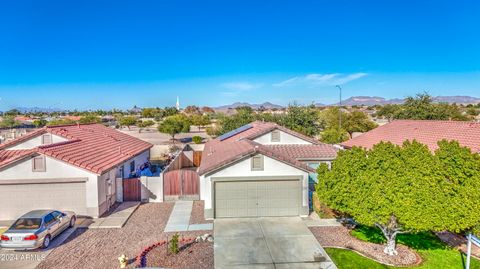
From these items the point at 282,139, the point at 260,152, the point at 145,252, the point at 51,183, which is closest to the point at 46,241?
the point at 145,252

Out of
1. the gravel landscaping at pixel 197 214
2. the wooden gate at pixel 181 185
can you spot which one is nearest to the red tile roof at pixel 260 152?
the wooden gate at pixel 181 185

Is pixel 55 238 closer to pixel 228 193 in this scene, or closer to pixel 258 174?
pixel 228 193

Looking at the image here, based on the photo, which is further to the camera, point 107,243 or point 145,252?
point 107,243

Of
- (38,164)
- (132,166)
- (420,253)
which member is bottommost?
(420,253)

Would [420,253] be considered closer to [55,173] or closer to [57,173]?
[57,173]

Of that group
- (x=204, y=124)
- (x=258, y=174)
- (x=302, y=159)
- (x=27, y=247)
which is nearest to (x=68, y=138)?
(x=27, y=247)

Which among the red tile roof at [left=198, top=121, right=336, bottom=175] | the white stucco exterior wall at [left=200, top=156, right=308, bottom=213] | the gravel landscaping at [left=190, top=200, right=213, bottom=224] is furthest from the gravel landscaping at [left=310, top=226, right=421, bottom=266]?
the gravel landscaping at [left=190, top=200, right=213, bottom=224]

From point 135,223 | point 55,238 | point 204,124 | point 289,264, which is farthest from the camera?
point 204,124

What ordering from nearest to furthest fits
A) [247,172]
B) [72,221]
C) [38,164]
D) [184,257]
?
[184,257] < [72,221] < [38,164] < [247,172]
